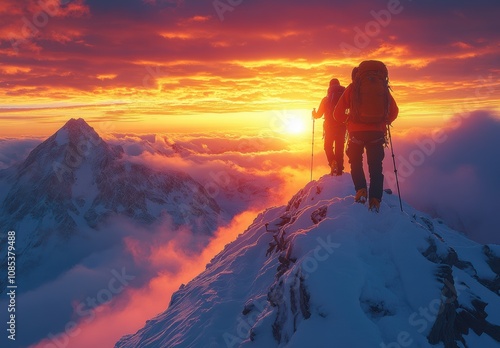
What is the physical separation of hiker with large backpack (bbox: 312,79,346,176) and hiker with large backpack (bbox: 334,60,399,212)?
4.77 meters

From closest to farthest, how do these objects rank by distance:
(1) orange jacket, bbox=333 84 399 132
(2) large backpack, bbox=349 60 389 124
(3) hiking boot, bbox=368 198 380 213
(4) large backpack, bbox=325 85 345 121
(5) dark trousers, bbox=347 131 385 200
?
(2) large backpack, bbox=349 60 389 124, (1) orange jacket, bbox=333 84 399 132, (5) dark trousers, bbox=347 131 385 200, (3) hiking boot, bbox=368 198 380 213, (4) large backpack, bbox=325 85 345 121

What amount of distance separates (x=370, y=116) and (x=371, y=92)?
707 millimetres

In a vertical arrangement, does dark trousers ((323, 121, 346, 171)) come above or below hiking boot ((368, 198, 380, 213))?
above

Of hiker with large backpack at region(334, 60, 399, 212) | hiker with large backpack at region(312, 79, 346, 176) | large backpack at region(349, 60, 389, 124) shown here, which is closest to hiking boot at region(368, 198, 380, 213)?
hiker with large backpack at region(334, 60, 399, 212)

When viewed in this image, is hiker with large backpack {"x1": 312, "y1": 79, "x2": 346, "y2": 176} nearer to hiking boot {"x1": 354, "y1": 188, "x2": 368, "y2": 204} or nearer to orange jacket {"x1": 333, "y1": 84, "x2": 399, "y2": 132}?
orange jacket {"x1": 333, "y1": 84, "x2": 399, "y2": 132}

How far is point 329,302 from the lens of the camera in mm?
7980

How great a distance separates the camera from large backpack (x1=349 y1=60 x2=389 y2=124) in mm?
10195

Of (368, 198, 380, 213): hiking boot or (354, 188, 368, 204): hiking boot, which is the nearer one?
→ (368, 198, 380, 213): hiking boot

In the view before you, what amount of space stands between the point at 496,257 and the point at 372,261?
14309 mm

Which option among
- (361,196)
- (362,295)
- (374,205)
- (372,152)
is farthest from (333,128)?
(362,295)


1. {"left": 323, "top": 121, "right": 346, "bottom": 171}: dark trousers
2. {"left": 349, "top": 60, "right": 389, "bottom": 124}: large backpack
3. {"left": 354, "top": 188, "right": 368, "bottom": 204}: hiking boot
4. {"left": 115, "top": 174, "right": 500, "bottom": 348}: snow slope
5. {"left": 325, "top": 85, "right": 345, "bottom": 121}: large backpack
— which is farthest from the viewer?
{"left": 323, "top": 121, "right": 346, "bottom": 171}: dark trousers

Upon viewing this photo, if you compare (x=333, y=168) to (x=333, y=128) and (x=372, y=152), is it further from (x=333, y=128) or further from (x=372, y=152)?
(x=372, y=152)

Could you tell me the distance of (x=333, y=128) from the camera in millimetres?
16688

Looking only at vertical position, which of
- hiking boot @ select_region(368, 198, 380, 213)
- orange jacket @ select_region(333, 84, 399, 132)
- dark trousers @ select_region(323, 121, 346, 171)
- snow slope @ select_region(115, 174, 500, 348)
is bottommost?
snow slope @ select_region(115, 174, 500, 348)
